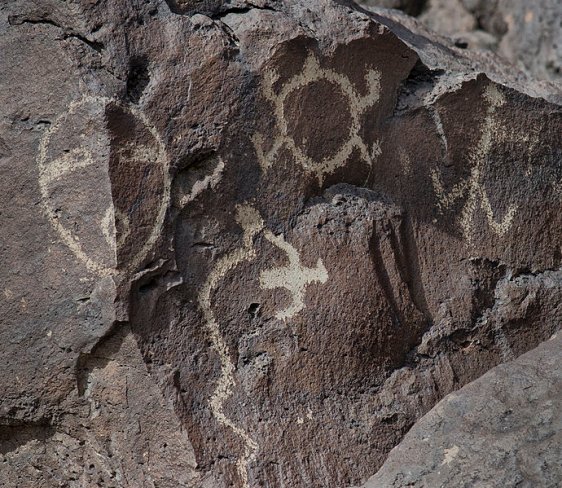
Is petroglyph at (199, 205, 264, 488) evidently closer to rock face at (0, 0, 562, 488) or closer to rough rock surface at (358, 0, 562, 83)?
rock face at (0, 0, 562, 488)

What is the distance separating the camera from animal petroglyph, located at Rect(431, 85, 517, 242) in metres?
1.95

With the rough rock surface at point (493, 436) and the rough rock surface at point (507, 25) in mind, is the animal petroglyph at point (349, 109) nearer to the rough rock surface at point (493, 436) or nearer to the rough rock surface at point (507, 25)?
the rough rock surface at point (493, 436)

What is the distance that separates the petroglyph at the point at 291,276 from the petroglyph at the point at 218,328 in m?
0.04

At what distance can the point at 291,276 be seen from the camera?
175 cm

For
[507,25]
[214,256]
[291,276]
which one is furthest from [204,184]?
[507,25]

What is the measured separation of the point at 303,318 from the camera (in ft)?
5.68

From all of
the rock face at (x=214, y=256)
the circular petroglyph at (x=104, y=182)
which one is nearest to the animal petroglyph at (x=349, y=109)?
the rock face at (x=214, y=256)

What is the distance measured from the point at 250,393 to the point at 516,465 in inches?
17.9

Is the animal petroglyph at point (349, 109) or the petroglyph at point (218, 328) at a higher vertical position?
the animal petroglyph at point (349, 109)

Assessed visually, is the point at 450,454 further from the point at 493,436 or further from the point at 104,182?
the point at 104,182

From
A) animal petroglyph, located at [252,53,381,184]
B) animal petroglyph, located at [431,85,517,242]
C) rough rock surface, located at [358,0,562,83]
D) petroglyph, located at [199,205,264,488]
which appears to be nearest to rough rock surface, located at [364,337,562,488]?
petroglyph, located at [199,205,264,488]

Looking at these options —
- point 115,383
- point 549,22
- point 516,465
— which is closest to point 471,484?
point 516,465

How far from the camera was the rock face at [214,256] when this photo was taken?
1.62 meters

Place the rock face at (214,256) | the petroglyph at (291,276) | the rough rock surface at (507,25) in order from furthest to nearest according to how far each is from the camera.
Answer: the rough rock surface at (507,25)
the petroglyph at (291,276)
the rock face at (214,256)
